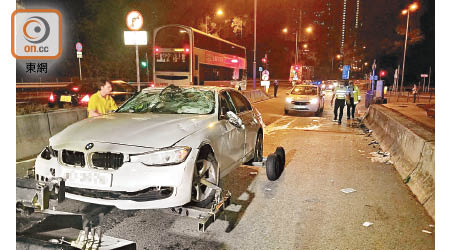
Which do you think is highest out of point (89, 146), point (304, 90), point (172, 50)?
point (172, 50)

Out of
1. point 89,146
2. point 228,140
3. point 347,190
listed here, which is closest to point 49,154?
point 89,146

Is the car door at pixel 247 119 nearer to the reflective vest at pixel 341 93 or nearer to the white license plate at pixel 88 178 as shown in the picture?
the white license plate at pixel 88 178

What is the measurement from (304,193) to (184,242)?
2.40 meters

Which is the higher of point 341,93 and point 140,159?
point 341,93

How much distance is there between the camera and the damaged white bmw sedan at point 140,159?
3506mm

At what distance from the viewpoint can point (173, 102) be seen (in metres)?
5.33

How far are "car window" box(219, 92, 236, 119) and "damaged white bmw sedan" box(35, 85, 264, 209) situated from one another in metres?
0.36

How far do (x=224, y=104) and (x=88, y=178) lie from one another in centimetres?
247

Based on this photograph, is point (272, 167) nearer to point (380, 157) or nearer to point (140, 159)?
point (140, 159)

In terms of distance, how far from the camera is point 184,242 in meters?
3.72

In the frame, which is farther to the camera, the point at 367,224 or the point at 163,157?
the point at 367,224

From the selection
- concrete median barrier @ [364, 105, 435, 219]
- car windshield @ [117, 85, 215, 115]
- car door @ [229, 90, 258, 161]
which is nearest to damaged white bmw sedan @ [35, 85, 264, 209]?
car windshield @ [117, 85, 215, 115]

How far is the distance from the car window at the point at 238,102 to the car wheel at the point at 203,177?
1709 millimetres
